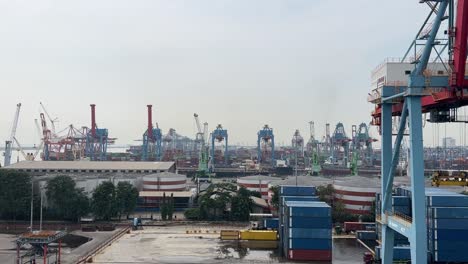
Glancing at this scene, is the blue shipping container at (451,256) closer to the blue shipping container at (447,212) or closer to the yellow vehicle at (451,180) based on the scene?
the blue shipping container at (447,212)

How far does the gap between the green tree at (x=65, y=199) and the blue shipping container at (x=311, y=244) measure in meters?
20.9

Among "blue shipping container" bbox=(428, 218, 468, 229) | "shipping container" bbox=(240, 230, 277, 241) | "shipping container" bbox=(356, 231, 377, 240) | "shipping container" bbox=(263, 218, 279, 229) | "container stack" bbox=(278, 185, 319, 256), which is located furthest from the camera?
"shipping container" bbox=(263, 218, 279, 229)

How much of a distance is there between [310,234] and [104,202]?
20.6 meters

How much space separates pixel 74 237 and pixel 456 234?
1000 inches

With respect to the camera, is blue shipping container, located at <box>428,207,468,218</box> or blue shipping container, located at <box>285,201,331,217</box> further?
blue shipping container, located at <box>285,201,331,217</box>

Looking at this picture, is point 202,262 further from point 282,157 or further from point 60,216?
point 282,157

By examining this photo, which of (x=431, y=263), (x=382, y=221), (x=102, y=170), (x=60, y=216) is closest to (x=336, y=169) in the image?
(x=102, y=170)

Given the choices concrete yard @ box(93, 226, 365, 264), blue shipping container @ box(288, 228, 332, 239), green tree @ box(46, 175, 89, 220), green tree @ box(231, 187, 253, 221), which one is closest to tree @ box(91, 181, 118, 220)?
green tree @ box(46, 175, 89, 220)

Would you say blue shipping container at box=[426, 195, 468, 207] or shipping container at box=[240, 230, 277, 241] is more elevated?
blue shipping container at box=[426, 195, 468, 207]

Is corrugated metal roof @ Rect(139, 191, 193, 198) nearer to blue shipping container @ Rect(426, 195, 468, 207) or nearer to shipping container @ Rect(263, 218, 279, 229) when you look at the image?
shipping container @ Rect(263, 218, 279, 229)

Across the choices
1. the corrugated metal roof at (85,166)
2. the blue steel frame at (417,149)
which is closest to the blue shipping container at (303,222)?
the blue steel frame at (417,149)

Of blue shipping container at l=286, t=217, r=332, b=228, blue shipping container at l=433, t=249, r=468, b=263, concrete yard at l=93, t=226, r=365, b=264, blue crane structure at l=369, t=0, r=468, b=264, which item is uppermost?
blue crane structure at l=369, t=0, r=468, b=264

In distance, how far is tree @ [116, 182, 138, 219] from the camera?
42188 mm

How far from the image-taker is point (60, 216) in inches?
1628
